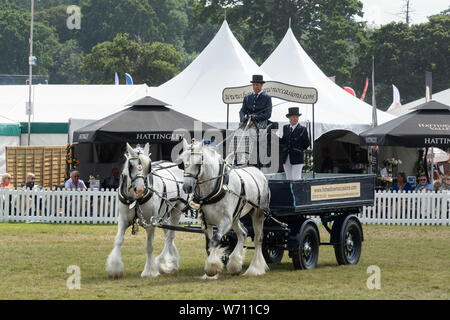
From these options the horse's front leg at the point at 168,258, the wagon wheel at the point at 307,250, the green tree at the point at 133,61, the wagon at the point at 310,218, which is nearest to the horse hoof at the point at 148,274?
the horse's front leg at the point at 168,258

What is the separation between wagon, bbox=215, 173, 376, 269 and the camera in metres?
12.2

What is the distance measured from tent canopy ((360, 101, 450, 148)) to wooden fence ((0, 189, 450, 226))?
1.34 meters

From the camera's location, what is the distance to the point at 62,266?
42.2 feet

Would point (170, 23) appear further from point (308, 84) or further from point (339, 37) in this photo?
point (308, 84)

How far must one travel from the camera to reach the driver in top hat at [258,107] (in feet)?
42.4

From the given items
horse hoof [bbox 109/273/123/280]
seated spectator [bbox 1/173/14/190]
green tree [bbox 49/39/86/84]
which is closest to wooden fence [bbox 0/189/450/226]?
seated spectator [bbox 1/173/14/190]

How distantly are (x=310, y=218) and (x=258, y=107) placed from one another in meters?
1.94

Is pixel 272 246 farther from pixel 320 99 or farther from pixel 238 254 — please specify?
pixel 320 99

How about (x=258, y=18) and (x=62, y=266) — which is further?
(x=258, y=18)

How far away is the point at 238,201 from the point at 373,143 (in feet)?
35.9

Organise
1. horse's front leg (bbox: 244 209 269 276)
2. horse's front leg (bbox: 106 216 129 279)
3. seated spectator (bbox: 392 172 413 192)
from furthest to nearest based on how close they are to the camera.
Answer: seated spectator (bbox: 392 172 413 192) → horse's front leg (bbox: 244 209 269 276) → horse's front leg (bbox: 106 216 129 279)

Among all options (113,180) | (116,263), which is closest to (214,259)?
(116,263)

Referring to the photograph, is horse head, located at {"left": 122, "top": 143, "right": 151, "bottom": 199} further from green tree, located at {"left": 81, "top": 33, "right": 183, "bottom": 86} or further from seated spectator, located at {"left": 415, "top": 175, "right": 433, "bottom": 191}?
green tree, located at {"left": 81, "top": 33, "right": 183, "bottom": 86}

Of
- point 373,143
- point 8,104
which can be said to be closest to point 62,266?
point 373,143
